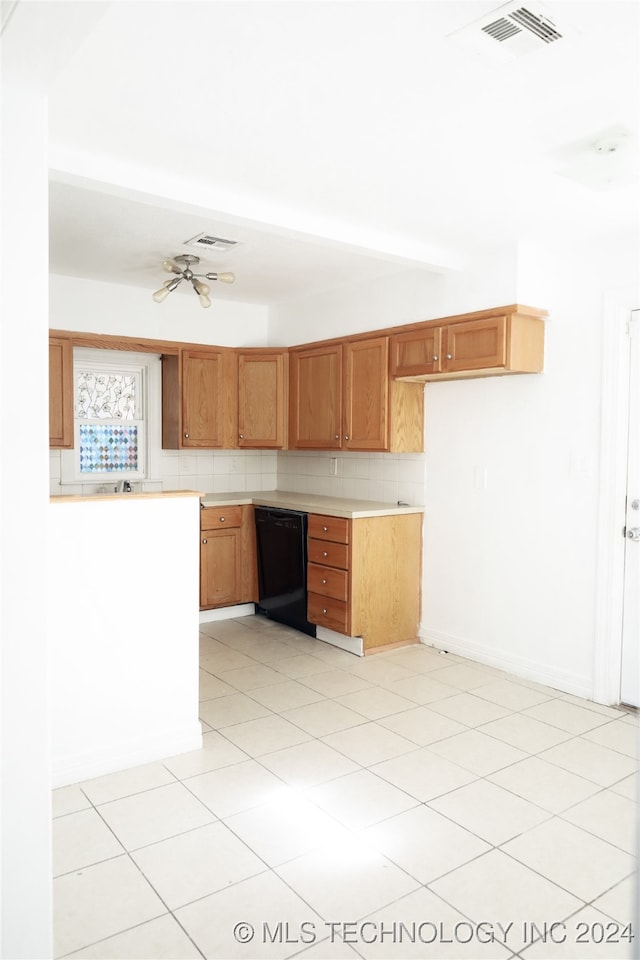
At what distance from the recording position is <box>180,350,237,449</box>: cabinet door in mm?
5191

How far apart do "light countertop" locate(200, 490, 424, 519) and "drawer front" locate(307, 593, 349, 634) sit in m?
0.58

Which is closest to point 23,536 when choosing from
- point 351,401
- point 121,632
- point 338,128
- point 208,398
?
point 121,632

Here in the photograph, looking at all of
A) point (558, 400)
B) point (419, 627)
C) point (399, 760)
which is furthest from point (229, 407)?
point (399, 760)

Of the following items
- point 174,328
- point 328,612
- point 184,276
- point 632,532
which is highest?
point 184,276

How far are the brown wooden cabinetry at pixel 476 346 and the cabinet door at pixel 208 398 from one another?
1.57m

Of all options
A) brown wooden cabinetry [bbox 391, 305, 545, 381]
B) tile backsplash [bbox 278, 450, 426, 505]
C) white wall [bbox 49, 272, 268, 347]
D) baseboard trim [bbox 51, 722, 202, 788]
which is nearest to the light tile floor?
Result: baseboard trim [bbox 51, 722, 202, 788]

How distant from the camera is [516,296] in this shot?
3.75 metres

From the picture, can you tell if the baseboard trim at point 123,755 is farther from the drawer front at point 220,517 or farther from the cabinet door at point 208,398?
the cabinet door at point 208,398

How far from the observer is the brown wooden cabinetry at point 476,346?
375cm

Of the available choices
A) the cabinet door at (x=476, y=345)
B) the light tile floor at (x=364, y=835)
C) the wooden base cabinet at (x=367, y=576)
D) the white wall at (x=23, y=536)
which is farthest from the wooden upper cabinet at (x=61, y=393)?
the white wall at (x=23, y=536)

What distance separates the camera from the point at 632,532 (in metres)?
3.58

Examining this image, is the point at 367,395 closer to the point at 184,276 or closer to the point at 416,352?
the point at 416,352

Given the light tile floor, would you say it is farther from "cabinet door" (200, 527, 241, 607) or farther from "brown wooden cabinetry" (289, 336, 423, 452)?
"brown wooden cabinetry" (289, 336, 423, 452)

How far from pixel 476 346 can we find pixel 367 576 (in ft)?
5.28
